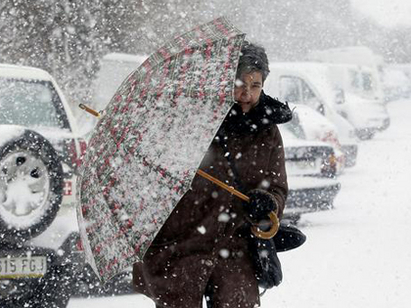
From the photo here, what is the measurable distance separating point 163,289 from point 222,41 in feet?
3.32

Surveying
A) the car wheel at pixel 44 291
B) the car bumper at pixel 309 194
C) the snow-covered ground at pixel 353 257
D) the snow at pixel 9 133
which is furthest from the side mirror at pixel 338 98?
the snow at pixel 9 133

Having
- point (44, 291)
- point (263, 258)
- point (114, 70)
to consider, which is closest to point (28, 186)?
point (44, 291)

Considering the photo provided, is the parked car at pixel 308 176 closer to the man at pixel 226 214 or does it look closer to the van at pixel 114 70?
the van at pixel 114 70

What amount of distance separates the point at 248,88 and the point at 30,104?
333cm

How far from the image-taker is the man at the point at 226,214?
11.5ft

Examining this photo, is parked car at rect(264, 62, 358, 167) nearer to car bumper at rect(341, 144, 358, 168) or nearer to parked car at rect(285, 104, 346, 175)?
car bumper at rect(341, 144, 358, 168)

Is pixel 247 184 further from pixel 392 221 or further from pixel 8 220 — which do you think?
pixel 392 221

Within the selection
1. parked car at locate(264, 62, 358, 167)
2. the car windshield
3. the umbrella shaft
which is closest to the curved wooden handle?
the umbrella shaft

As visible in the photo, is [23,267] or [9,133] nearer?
[9,133]

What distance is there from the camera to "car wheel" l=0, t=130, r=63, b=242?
199 inches

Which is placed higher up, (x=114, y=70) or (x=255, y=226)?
(x=114, y=70)

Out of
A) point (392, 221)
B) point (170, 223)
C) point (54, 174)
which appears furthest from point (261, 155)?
point (392, 221)

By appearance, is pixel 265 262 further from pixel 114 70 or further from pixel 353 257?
pixel 114 70

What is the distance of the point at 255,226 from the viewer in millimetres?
3498
